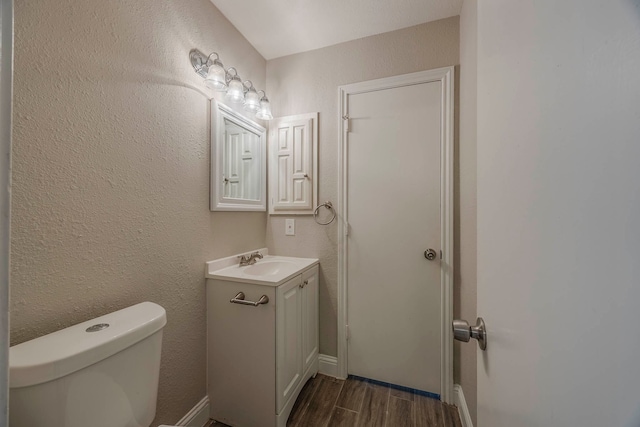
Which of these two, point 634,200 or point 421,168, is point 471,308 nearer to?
point 421,168

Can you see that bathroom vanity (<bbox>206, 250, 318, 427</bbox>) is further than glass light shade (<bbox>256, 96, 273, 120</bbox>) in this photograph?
No

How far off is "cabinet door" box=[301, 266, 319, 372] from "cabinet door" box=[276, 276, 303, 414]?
0.19 ft

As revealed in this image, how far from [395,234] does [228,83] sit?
1.45 meters

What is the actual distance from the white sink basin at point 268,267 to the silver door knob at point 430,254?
890mm

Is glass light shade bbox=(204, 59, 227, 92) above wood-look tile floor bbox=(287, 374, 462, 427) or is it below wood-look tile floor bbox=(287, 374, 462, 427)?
above

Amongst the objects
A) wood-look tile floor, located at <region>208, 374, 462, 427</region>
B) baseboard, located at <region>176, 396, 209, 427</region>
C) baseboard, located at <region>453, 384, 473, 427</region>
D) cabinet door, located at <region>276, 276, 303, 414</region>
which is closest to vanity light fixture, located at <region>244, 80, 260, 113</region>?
cabinet door, located at <region>276, 276, 303, 414</region>

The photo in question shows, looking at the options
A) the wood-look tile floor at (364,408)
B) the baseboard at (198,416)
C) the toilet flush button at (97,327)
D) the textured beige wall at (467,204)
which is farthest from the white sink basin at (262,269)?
the textured beige wall at (467,204)

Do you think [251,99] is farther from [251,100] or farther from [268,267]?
[268,267]

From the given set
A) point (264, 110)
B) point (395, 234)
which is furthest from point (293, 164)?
point (395, 234)

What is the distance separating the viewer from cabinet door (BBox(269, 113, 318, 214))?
176 centimetres

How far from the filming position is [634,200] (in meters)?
0.18

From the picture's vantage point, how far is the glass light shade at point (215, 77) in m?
1.28

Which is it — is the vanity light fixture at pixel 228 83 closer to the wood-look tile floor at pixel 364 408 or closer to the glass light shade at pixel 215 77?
the glass light shade at pixel 215 77

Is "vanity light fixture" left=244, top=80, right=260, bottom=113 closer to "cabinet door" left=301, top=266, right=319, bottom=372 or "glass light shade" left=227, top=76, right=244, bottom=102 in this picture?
"glass light shade" left=227, top=76, right=244, bottom=102
